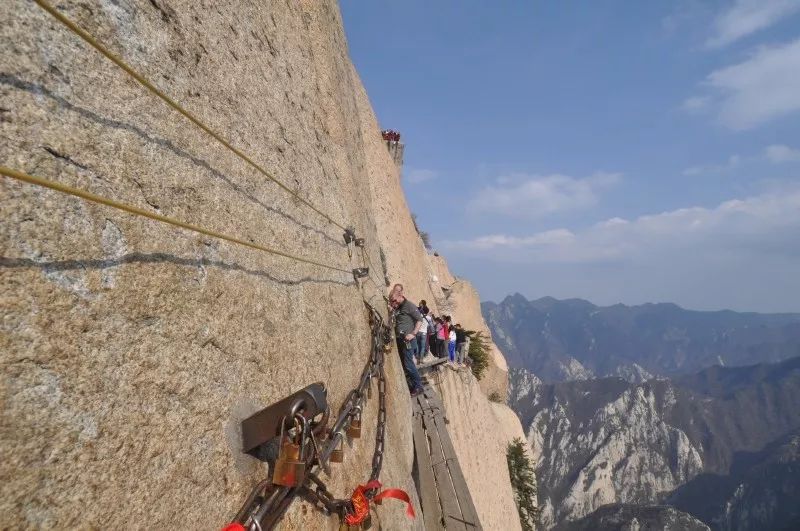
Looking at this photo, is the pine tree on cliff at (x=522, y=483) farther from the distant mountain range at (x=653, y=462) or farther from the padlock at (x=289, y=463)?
the distant mountain range at (x=653, y=462)

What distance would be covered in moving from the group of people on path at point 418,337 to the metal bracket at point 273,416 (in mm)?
5586

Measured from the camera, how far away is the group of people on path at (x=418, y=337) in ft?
30.5

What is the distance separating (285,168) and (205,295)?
2.11 meters

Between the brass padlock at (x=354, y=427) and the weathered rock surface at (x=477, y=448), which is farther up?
the brass padlock at (x=354, y=427)

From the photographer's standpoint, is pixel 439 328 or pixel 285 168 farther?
pixel 439 328

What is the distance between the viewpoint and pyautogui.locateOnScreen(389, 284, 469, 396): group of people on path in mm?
9305

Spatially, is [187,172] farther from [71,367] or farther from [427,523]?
[427,523]

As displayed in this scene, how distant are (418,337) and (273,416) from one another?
35.0 feet

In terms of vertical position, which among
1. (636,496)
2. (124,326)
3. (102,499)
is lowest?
(636,496)

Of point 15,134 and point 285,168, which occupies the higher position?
point 285,168

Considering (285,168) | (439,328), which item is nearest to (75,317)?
(285,168)

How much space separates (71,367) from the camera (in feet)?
6.77

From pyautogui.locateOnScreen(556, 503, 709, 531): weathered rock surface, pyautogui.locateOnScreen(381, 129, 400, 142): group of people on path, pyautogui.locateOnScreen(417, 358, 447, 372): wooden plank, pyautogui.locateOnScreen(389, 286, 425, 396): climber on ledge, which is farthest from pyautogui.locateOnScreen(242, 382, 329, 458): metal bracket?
pyautogui.locateOnScreen(556, 503, 709, 531): weathered rock surface

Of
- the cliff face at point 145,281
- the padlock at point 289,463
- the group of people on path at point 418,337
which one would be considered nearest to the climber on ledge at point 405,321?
the group of people on path at point 418,337
